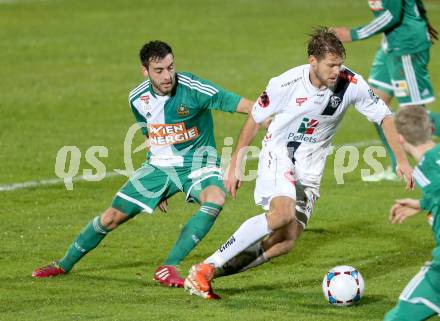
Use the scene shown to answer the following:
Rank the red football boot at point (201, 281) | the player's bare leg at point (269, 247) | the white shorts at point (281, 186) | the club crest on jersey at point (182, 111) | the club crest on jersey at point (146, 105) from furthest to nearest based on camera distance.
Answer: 1. the club crest on jersey at point (146, 105)
2. the club crest on jersey at point (182, 111)
3. the player's bare leg at point (269, 247)
4. the white shorts at point (281, 186)
5. the red football boot at point (201, 281)

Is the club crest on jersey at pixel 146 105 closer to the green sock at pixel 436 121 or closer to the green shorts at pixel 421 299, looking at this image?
the green shorts at pixel 421 299

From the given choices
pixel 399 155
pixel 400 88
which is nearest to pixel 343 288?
pixel 399 155

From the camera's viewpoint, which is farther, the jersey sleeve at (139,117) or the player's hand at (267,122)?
the jersey sleeve at (139,117)

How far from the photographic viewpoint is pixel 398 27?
45.7 feet

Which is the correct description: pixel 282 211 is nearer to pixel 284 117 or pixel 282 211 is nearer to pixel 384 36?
pixel 284 117

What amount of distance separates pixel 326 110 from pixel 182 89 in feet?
4.74

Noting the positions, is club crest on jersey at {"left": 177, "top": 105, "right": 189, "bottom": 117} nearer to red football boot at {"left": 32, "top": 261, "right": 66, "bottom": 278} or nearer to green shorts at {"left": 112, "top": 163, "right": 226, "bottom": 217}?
green shorts at {"left": 112, "top": 163, "right": 226, "bottom": 217}

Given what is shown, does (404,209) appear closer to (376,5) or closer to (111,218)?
(111,218)

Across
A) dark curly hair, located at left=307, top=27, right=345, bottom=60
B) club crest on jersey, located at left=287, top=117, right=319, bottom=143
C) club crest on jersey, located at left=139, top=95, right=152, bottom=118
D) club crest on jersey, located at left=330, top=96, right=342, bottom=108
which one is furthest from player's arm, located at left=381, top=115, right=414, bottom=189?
club crest on jersey, located at left=139, top=95, right=152, bottom=118

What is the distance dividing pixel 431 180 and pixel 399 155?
6.18 ft

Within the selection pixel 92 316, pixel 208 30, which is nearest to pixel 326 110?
pixel 92 316

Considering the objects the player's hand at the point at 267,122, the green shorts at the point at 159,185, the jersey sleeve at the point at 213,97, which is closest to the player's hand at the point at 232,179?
the player's hand at the point at 267,122

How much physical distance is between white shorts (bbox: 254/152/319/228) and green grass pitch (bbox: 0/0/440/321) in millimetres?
676

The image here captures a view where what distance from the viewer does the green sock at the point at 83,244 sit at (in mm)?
9625
